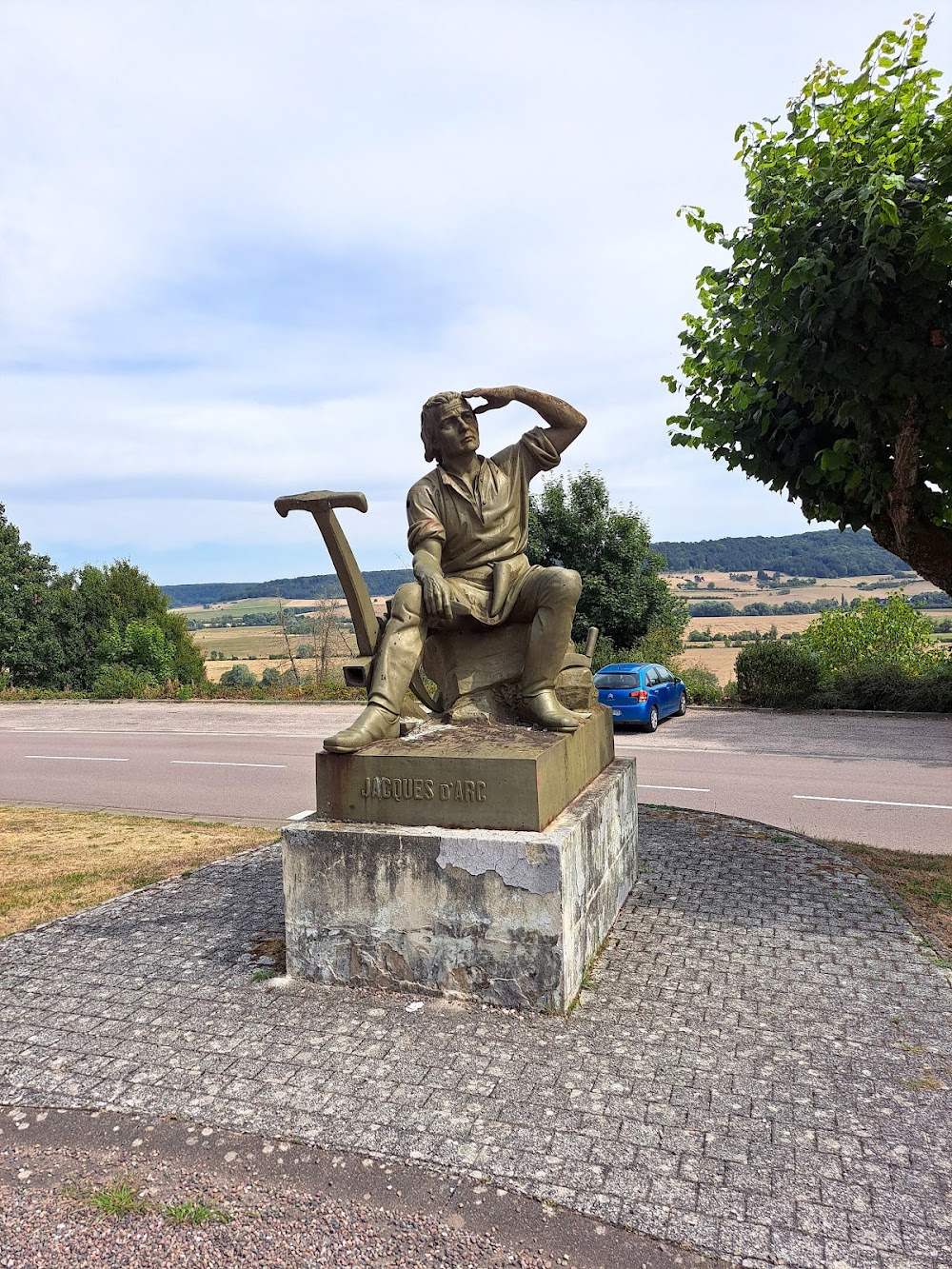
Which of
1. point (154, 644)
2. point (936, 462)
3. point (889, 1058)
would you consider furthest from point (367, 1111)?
point (154, 644)

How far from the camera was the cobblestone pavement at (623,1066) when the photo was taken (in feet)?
8.65

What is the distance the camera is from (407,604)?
4.75 m

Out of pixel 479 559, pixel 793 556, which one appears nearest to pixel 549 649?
pixel 479 559

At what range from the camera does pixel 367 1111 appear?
3.09 m

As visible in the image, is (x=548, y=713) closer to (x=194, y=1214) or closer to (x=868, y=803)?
(x=194, y=1214)

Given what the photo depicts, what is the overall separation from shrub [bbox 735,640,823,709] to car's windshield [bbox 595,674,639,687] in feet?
12.0

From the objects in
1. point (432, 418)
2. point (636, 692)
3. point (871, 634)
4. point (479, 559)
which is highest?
point (432, 418)

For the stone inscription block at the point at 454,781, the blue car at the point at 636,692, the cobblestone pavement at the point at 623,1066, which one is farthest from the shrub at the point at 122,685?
the stone inscription block at the point at 454,781

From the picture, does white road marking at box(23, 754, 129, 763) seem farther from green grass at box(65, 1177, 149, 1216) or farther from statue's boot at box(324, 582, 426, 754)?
green grass at box(65, 1177, 149, 1216)

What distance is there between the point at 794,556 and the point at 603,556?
6557 cm

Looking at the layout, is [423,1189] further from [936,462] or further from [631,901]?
[936,462]

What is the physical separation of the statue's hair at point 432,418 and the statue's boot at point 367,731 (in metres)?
1.59

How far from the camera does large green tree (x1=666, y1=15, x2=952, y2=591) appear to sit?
500 centimetres

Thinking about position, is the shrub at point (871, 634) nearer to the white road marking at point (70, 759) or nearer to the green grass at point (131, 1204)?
the white road marking at point (70, 759)
